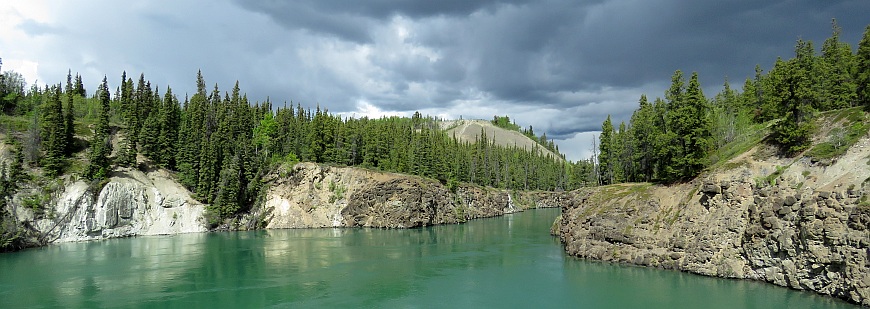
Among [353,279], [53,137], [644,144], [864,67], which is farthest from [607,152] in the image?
[53,137]

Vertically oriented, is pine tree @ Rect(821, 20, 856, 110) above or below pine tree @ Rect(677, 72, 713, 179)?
above

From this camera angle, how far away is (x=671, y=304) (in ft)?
101

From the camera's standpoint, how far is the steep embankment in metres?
28.5

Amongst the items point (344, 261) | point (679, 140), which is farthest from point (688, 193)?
point (344, 261)

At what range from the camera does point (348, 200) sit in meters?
88.9

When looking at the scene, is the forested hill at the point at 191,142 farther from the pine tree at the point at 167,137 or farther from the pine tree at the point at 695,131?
the pine tree at the point at 695,131

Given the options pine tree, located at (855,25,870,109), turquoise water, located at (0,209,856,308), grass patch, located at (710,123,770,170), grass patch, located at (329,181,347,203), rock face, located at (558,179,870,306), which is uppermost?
pine tree, located at (855,25,870,109)

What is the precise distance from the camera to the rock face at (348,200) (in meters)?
86.9

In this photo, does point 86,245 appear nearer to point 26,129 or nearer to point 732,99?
point 26,129

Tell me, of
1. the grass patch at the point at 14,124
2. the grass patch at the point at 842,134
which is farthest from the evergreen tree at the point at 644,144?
the grass patch at the point at 14,124

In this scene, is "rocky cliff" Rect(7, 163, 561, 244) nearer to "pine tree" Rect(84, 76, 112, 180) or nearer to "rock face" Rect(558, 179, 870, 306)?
"pine tree" Rect(84, 76, 112, 180)

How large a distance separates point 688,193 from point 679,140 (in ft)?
24.5

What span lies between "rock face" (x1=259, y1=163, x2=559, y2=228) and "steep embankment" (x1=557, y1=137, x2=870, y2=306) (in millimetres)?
41473

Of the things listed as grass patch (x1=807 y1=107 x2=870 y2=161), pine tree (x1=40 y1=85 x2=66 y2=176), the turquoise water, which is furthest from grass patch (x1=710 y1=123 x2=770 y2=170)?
pine tree (x1=40 y1=85 x2=66 y2=176)
